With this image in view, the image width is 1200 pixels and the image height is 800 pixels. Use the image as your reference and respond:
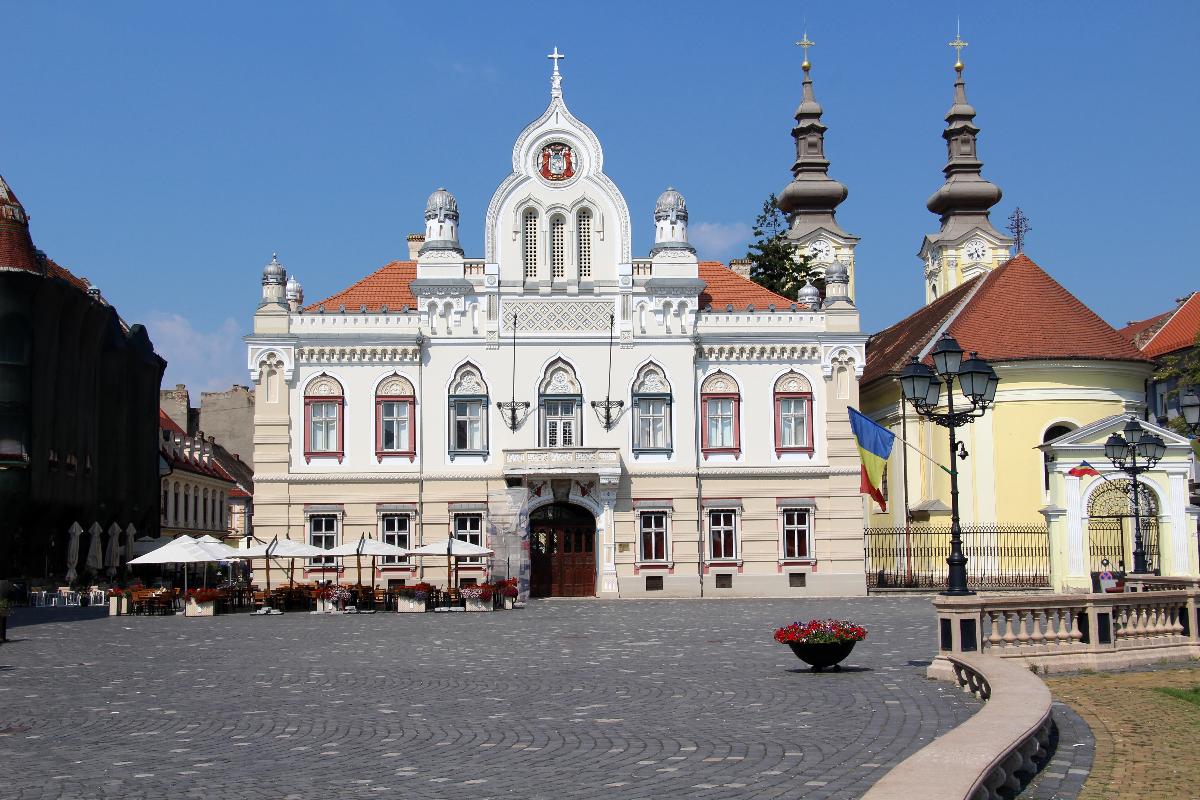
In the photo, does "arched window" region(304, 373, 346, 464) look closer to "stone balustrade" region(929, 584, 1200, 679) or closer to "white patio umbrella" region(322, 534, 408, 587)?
"white patio umbrella" region(322, 534, 408, 587)

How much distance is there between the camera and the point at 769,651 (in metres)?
22.8

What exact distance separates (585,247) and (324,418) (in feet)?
33.3

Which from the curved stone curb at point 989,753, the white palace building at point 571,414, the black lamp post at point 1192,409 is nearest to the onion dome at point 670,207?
the white palace building at point 571,414

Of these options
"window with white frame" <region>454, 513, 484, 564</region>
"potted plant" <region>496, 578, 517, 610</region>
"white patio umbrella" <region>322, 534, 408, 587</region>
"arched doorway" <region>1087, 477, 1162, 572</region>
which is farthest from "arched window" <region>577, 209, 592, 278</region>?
"arched doorway" <region>1087, 477, 1162, 572</region>

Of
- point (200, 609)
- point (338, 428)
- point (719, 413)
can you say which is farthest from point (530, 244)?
point (200, 609)

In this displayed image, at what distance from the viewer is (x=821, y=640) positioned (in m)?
18.6

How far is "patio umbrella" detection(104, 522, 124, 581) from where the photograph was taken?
171 ft

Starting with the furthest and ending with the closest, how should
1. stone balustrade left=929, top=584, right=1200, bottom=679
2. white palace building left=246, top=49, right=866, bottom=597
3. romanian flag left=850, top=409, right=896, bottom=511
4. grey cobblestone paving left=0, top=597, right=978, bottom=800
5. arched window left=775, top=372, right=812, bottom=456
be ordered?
arched window left=775, top=372, right=812, bottom=456, white palace building left=246, top=49, right=866, bottom=597, romanian flag left=850, top=409, right=896, bottom=511, stone balustrade left=929, top=584, right=1200, bottom=679, grey cobblestone paving left=0, top=597, right=978, bottom=800

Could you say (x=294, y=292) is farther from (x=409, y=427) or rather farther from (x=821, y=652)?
(x=821, y=652)

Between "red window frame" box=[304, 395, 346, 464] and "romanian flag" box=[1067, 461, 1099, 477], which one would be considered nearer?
"romanian flag" box=[1067, 461, 1099, 477]

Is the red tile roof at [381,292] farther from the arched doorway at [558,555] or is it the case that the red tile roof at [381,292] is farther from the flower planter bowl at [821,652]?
the flower planter bowl at [821,652]

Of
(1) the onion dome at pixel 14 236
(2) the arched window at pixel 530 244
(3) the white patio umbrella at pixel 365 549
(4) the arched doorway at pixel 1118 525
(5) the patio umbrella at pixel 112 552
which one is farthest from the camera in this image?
(5) the patio umbrella at pixel 112 552

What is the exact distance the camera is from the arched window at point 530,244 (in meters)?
45.3

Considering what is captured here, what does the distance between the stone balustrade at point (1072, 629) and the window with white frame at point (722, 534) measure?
24.0 m
